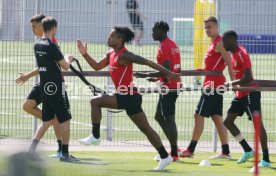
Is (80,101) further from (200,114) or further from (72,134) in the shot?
(200,114)

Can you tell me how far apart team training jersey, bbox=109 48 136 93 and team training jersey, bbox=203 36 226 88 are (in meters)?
1.83

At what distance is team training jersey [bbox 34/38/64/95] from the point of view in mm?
12198

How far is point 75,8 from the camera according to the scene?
15719mm

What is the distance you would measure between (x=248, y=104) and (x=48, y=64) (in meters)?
2.89

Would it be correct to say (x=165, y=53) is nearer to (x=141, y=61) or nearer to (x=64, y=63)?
(x=141, y=61)

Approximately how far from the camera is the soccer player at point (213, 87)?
13188 millimetres

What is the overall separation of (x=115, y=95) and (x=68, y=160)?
4.60 feet

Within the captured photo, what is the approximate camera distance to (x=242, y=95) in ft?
41.7

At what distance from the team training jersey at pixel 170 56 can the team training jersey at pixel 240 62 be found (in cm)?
86

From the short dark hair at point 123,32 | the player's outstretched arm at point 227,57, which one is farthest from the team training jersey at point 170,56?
the short dark hair at point 123,32

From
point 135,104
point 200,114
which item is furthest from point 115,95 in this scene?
point 200,114

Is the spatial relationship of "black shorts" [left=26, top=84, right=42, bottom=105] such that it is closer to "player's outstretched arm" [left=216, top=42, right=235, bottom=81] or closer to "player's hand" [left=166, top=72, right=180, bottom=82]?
"player's hand" [left=166, top=72, right=180, bottom=82]

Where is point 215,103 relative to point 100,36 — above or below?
below

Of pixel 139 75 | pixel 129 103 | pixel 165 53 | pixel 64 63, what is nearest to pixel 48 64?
pixel 64 63
